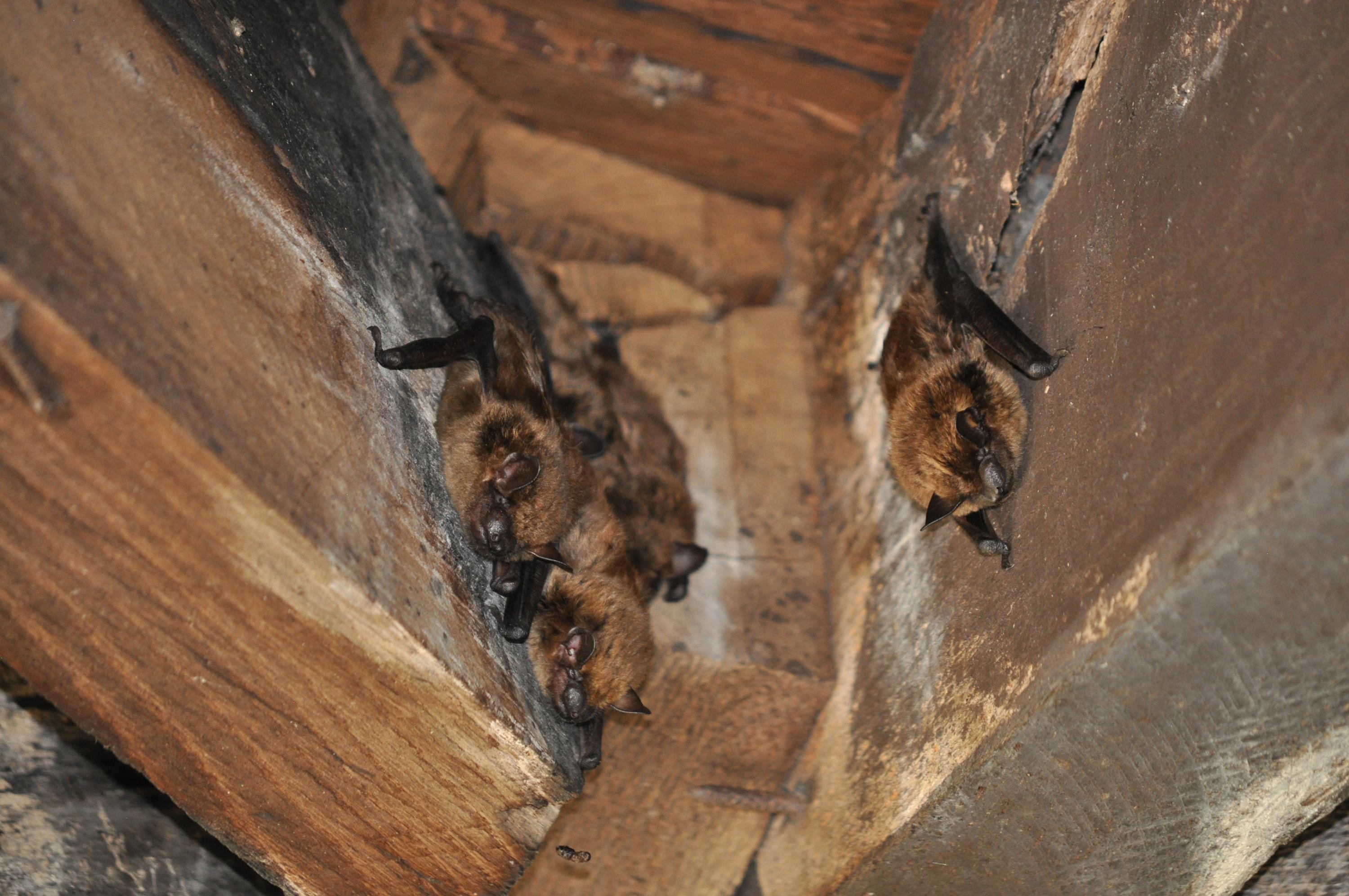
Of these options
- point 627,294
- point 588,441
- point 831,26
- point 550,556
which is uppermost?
point 831,26

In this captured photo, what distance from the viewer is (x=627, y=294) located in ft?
16.0

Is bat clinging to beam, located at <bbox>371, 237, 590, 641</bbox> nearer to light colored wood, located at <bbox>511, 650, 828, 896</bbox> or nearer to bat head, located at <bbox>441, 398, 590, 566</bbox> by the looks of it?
bat head, located at <bbox>441, 398, 590, 566</bbox>

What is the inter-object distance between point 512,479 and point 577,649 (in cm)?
64

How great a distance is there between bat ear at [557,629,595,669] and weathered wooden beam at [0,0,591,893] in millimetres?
499

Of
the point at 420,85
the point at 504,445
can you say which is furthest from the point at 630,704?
the point at 420,85

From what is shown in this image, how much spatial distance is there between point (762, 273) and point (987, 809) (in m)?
3.07

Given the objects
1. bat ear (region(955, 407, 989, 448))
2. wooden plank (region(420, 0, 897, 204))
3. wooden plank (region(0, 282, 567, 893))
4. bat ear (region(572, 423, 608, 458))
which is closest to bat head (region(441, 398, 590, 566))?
bat ear (region(572, 423, 608, 458))

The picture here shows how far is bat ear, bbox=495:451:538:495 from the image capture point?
3.30 metres

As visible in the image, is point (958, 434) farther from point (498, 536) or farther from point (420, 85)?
point (420, 85)

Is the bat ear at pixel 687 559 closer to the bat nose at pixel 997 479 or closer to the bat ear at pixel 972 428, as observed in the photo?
the bat ear at pixel 972 428

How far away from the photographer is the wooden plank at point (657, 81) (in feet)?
13.9

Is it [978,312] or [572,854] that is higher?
[978,312]

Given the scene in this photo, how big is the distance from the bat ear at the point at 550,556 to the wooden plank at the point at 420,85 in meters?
1.96

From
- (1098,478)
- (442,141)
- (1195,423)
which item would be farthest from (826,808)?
(442,141)
